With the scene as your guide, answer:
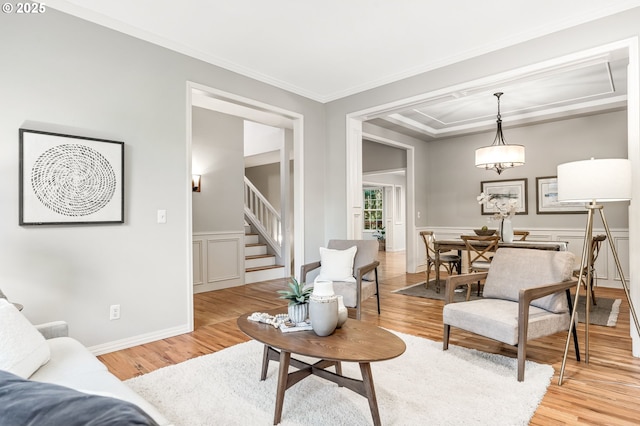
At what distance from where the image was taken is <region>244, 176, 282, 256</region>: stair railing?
22.3ft

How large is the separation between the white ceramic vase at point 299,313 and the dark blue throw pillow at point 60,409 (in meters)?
1.57

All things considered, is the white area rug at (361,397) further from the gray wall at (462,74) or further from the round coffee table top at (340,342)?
the gray wall at (462,74)

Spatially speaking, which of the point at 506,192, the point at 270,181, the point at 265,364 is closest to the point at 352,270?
the point at 265,364

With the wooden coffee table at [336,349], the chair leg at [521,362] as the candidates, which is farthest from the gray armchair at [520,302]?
the wooden coffee table at [336,349]

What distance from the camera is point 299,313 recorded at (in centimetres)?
220

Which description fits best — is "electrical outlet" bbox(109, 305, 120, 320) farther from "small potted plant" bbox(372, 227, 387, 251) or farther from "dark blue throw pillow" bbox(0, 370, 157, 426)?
"small potted plant" bbox(372, 227, 387, 251)

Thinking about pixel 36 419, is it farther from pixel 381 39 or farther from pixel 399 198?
pixel 399 198

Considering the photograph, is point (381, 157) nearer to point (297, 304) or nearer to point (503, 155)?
point (503, 155)

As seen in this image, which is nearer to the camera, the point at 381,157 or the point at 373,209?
the point at 381,157

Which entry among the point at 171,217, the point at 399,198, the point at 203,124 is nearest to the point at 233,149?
the point at 203,124

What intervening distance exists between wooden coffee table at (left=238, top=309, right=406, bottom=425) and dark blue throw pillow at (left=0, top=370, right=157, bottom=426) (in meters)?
1.19

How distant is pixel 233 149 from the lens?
5.68 m

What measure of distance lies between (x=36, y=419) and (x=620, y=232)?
Result: 6751 millimetres

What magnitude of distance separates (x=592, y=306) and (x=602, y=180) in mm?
2663
